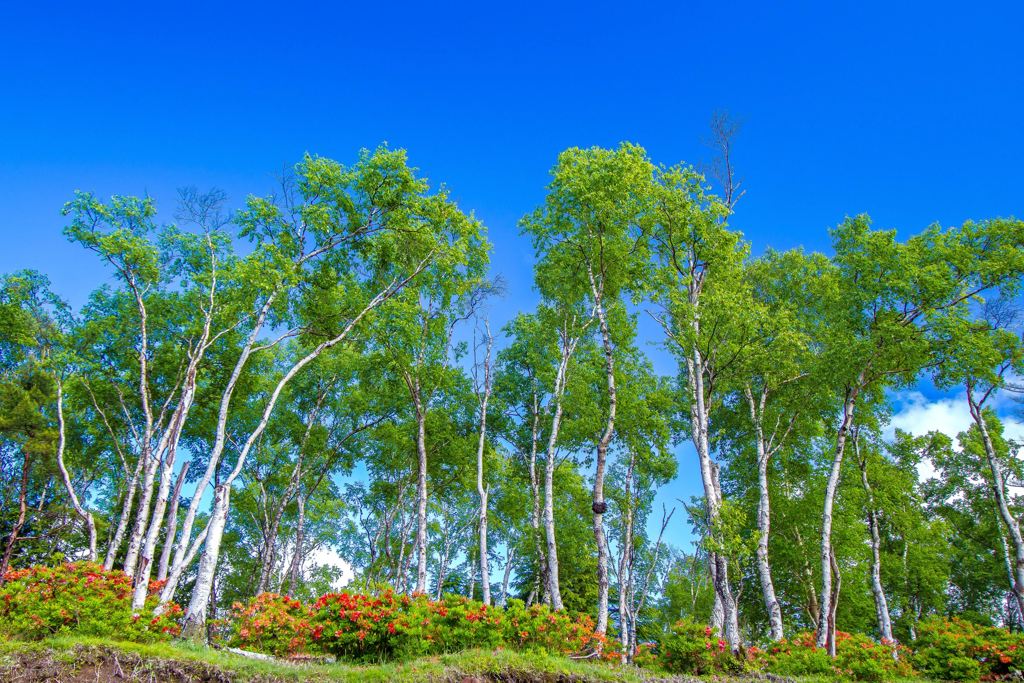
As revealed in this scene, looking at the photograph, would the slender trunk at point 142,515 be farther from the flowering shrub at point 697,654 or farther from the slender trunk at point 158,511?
the flowering shrub at point 697,654

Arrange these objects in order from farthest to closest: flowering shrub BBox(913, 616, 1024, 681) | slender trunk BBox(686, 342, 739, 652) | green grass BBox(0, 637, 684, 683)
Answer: slender trunk BBox(686, 342, 739, 652) < flowering shrub BBox(913, 616, 1024, 681) < green grass BBox(0, 637, 684, 683)

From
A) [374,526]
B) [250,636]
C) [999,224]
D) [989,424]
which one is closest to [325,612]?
[250,636]

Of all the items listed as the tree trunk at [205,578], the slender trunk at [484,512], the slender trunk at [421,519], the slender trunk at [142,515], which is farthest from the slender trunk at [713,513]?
the slender trunk at [142,515]

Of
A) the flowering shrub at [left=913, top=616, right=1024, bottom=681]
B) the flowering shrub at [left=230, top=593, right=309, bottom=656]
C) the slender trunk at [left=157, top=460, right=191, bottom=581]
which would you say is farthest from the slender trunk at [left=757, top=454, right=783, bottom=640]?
the slender trunk at [left=157, top=460, right=191, bottom=581]

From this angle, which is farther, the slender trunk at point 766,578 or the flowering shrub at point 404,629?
the slender trunk at point 766,578

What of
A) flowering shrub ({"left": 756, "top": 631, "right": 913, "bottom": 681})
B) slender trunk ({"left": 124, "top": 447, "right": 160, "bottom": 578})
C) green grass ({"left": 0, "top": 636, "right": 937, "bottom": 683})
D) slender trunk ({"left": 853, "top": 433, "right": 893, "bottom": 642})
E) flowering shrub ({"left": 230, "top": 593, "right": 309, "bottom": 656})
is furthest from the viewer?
slender trunk ({"left": 853, "top": 433, "right": 893, "bottom": 642})

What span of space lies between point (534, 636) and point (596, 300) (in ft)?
31.4

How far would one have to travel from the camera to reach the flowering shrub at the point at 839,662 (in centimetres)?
1095

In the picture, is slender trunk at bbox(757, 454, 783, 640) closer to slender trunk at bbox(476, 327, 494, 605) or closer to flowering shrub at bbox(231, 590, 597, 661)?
flowering shrub at bbox(231, 590, 597, 661)

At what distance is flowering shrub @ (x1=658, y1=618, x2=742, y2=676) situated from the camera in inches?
433

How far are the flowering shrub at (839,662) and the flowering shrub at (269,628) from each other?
9.30 meters

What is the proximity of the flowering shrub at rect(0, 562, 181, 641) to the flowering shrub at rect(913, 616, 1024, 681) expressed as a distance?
1577 centimetres

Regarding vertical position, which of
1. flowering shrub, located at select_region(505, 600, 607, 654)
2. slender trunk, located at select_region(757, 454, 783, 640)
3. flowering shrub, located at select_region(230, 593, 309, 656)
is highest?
slender trunk, located at select_region(757, 454, 783, 640)

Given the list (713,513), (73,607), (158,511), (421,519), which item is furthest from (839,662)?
(158,511)
